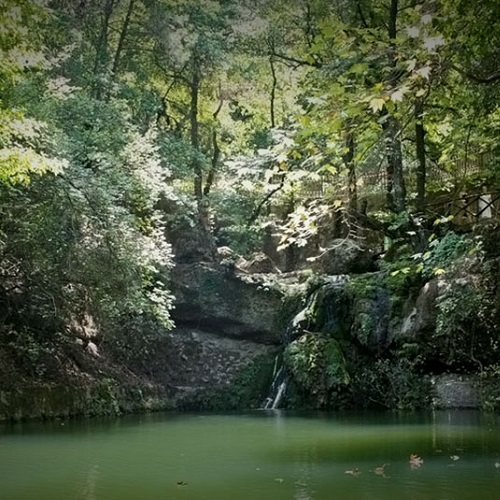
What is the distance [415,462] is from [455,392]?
820 cm

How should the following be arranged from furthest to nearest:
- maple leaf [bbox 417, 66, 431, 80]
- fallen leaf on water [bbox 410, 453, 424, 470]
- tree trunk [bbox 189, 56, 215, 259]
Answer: tree trunk [bbox 189, 56, 215, 259] → fallen leaf on water [bbox 410, 453, 424, 470] → maple leaf [bbox 417, 66, 431, 80]

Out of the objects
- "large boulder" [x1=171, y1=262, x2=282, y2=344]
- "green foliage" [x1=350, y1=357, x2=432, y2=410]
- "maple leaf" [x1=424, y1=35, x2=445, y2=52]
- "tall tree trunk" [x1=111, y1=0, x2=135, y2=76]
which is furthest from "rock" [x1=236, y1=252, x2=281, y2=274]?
"maple leaf" [x1=424, y1=35, x2=445, y2=52]

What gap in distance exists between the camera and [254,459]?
7.47 meters

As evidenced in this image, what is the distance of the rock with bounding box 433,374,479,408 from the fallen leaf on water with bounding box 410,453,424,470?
7.52 metres

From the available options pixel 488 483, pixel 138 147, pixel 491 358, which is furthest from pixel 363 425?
pixel 138 147

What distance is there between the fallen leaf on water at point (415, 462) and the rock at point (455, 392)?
→ 7520 mm

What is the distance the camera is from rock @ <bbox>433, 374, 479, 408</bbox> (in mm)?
14169

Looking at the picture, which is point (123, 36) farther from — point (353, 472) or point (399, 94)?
point (399, 94)

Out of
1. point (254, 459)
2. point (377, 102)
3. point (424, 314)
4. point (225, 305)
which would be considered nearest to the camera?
point (377, 102)

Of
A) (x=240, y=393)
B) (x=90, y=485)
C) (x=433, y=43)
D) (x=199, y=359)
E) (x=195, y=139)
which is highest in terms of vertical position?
(x=195, y=139)

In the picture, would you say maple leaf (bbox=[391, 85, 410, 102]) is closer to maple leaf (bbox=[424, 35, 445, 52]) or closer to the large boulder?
maple leaf (bbox=[424, 35, 445, 52])

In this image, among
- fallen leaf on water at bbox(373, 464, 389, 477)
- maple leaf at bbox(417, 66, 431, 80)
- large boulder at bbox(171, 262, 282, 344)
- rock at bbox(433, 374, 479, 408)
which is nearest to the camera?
maple leaf at bbox(417, 66, 431, 80)

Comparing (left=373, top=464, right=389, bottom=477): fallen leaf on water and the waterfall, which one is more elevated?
the waterfall

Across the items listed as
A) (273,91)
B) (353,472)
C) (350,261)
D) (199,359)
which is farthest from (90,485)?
(273,91)
